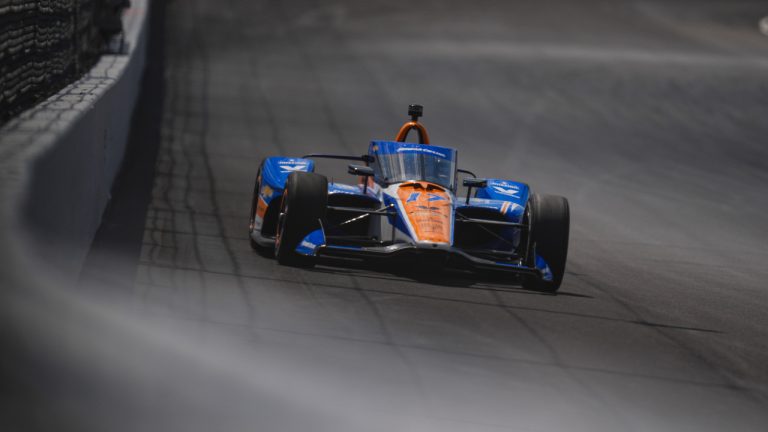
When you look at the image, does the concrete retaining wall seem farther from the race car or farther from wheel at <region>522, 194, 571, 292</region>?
wheel at <region>522, 194, 571, 292</region>

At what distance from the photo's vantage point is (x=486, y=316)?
7.96 meters

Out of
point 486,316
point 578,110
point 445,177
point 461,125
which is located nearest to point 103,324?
point 486,316

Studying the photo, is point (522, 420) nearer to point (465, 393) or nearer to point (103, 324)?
point (465, 393)

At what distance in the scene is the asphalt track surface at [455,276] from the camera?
574 cm

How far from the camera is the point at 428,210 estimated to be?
30.0ft

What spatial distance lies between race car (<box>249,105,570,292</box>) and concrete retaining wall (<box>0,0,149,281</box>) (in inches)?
58.4

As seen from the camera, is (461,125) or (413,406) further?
(461,125)

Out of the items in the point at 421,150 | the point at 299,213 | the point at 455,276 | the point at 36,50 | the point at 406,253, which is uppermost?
the point at 36,50

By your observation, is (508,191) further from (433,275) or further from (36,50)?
(36,50)

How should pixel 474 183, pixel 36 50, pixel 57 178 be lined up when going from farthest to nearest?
pixel 474 183 → pixel 36 50 → pixel 57 178

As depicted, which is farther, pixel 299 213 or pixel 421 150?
pixel 421 150

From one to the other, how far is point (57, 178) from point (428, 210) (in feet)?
11.0

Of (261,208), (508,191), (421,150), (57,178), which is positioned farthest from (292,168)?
Result: (57,178)

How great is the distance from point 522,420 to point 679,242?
7.94 metres
